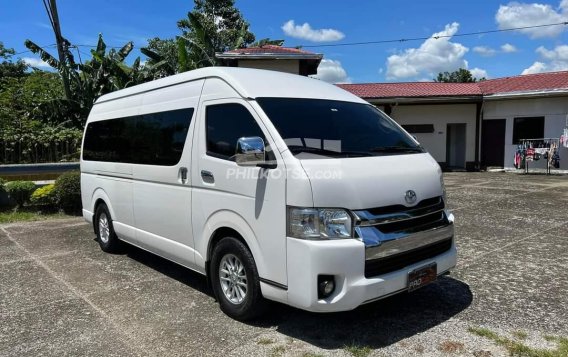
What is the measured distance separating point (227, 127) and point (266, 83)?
0.58 meters

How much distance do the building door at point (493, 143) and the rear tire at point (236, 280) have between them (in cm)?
1902

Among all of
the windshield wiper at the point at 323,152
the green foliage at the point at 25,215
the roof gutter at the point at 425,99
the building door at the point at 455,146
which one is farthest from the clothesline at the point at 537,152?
the green foliage at the point at 25,215

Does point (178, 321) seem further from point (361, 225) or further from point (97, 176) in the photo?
point (97, 176)

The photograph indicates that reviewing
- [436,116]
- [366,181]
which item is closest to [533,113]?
[436,116]

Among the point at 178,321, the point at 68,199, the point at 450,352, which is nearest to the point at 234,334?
the point at 178,321

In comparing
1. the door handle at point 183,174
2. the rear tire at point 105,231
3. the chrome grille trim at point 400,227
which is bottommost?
the rear tire at point 105,231

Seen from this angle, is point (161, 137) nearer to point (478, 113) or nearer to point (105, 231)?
point (105, 231)

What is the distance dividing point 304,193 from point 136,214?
3.02 m

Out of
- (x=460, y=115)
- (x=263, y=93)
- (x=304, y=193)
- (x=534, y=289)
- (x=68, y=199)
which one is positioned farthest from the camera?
(x=460, y=115)

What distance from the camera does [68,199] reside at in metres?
10.3

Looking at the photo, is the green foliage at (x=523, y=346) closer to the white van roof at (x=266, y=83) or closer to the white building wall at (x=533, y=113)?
the white van roof at (x=266, y=83)

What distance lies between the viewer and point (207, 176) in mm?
4273

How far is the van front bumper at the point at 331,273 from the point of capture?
3334mm

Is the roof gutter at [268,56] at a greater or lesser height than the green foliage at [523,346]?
greater
